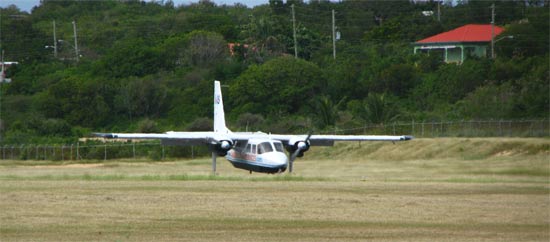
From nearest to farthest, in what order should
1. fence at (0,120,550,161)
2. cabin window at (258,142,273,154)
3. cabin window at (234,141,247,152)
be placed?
cabin window at (258,142,273,154) → cabin window at (234,141,247,152) → fence at (0,120,550,161)

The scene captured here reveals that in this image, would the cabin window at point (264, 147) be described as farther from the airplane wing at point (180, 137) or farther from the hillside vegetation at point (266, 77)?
the hillside vegetation at point (266, 77)

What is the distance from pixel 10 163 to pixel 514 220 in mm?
38483

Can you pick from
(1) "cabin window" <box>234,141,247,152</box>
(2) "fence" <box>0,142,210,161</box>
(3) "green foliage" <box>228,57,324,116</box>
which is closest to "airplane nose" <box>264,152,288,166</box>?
(1) "cabin window" <box>234,141,247,152</box>

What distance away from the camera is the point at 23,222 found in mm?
20359

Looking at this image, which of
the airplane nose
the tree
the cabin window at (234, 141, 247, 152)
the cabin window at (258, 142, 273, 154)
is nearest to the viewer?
the airplane nose

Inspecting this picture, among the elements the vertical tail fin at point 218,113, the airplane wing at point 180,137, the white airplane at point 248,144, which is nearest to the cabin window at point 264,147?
the white airplane at point 248,144

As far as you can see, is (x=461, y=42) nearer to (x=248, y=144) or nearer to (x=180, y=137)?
(x=248, y=144)

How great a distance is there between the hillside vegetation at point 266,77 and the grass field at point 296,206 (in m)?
26.0

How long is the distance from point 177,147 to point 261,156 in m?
19.7

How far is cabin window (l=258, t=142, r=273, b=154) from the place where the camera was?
40.4m

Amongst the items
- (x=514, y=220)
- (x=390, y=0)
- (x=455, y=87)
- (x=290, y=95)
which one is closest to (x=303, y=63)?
(x=290, y=95)

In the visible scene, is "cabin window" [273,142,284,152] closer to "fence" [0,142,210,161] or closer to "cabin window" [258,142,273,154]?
"cabin window" [258,142,273,154]

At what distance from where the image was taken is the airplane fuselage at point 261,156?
39.6m

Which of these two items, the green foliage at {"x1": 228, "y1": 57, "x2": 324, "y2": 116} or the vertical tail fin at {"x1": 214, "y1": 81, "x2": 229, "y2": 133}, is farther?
the green foliage at {"x1": 228, "y1": 57, "x2": 324, "y2": 116}
